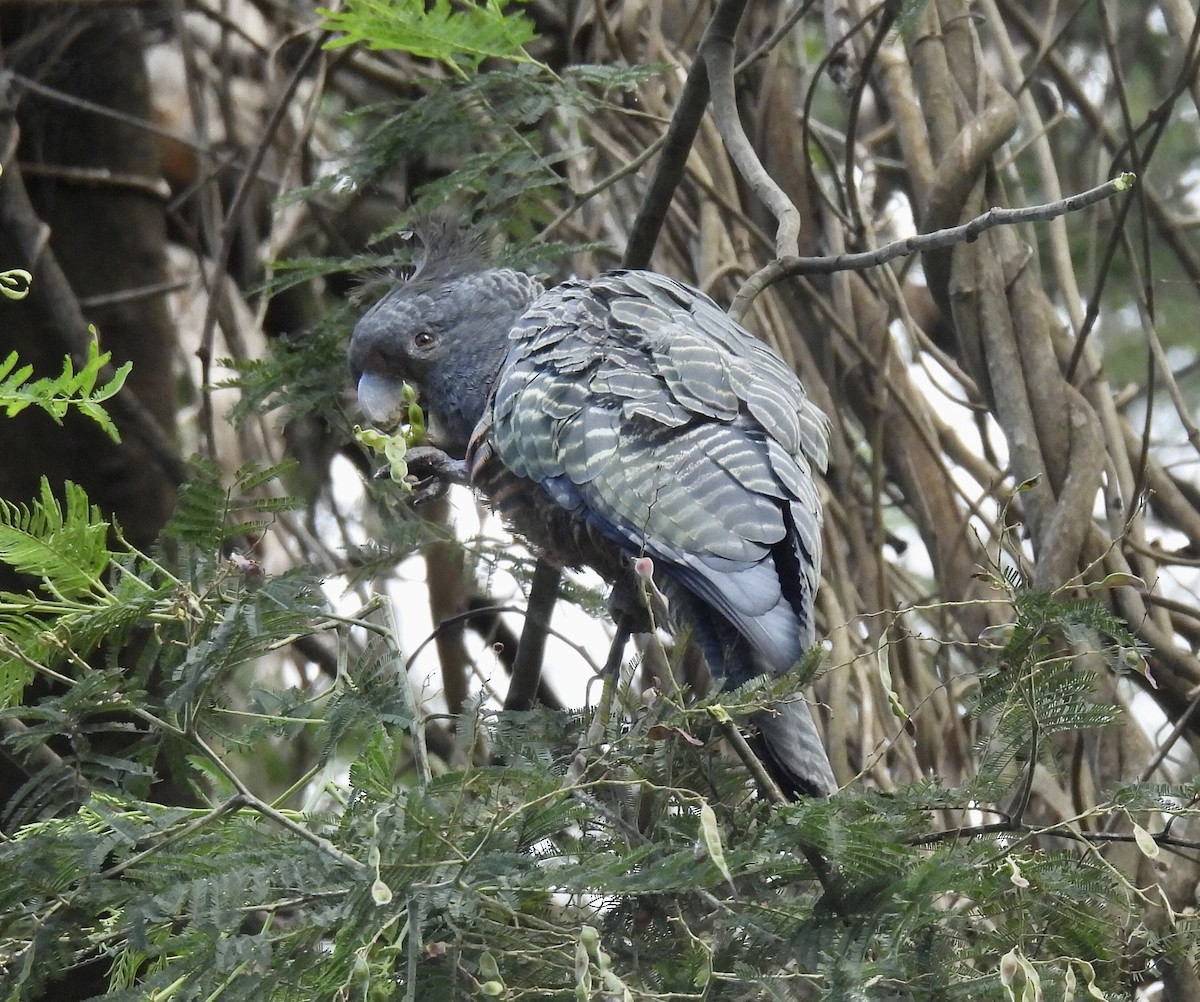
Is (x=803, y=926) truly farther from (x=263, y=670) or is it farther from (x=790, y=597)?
(x=263, y=670)

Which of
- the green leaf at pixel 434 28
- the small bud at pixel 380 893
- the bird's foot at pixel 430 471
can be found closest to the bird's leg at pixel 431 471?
the bird's foot at pixel 430 471

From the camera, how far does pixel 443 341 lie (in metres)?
2.91

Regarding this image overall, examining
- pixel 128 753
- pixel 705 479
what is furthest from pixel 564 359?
pixel 128 753

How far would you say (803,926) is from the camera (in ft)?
4.73

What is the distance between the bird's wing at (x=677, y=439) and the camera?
2023mm

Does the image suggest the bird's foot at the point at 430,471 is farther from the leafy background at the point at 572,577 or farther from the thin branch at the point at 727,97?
the thin branch at the point at 727,97

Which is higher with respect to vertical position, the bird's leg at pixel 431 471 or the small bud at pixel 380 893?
the bird's leg at pixel 431 471

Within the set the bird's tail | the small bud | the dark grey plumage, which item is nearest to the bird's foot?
the dark grey plumage

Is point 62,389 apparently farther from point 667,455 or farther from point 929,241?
point 929,241

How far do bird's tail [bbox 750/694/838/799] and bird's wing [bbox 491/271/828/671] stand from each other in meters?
0.11

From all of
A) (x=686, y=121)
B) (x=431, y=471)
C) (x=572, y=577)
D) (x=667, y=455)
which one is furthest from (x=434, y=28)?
(x=572, y=577)

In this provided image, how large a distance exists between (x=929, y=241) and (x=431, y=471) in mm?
1209

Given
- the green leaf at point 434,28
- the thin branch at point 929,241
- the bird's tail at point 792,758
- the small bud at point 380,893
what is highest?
the green leaf at point 434,28

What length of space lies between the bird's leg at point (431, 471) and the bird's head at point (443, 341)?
0.60ft
